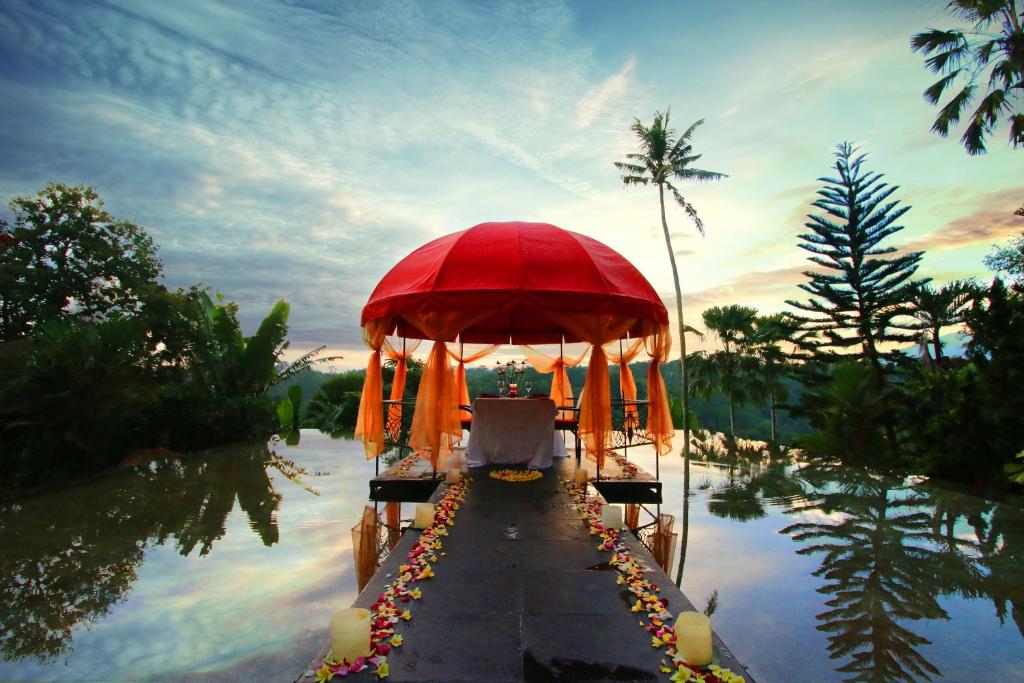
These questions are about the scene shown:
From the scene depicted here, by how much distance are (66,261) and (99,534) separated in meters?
8.33

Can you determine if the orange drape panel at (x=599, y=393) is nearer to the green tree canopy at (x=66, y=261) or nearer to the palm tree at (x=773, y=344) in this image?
the green tree canopy at (x=66, y=261)

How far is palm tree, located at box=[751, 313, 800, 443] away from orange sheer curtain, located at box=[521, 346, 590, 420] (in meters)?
11.4

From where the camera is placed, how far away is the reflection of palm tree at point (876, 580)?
8.50 ft

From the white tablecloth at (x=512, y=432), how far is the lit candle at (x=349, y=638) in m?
4.23

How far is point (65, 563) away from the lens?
3.89 m

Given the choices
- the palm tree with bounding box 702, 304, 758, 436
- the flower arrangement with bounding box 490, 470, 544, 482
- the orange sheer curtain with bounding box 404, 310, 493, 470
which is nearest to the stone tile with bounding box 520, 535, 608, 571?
the orange sheer curtain with bounding box 404, 310, 493, 470

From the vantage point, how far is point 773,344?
59.6 feet

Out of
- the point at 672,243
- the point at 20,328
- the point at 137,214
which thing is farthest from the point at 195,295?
the point at 672,243

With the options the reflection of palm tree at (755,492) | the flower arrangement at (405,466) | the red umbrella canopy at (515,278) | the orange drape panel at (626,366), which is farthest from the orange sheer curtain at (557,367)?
the red umbrella canopy at (515,278)

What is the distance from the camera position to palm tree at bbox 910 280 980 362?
11867mm

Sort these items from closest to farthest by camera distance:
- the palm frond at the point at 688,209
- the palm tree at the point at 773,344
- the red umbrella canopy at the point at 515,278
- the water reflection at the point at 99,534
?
1. the water reflection at the point at 99,534
2. the red umbrella canopy at the point at 515,278
3. the palm tree at the point at 773,344
4. the palm frond at the point at 688,209

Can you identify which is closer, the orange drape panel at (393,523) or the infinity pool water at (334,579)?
the infinity pool water at (334,579)

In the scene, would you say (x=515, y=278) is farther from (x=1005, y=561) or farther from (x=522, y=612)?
(x=1005, y=561)

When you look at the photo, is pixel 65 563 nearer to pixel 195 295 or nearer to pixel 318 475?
pixel 318 475
